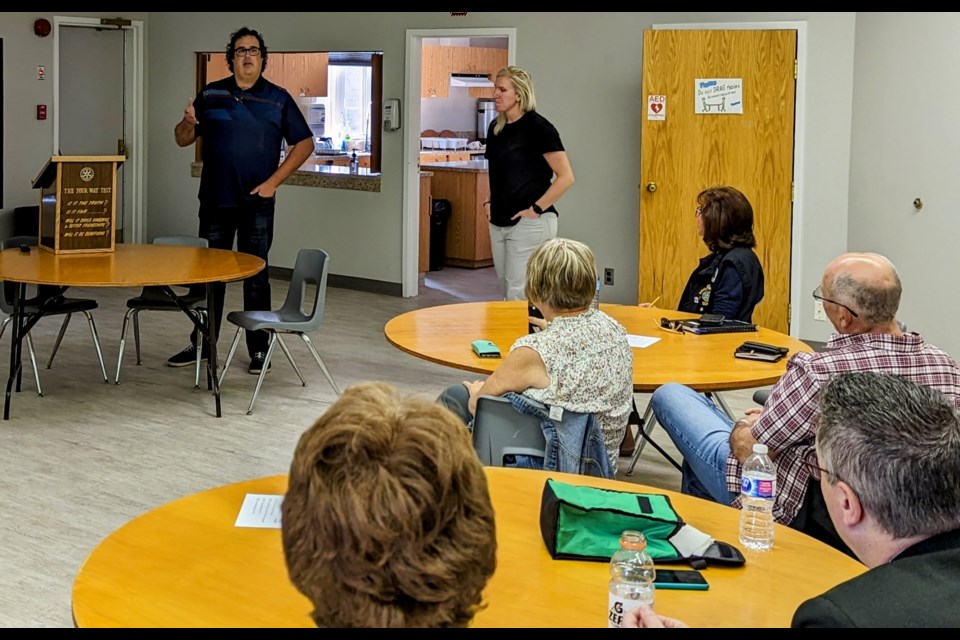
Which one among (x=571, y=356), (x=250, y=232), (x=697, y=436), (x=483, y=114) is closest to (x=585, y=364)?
(x=571, y=356)

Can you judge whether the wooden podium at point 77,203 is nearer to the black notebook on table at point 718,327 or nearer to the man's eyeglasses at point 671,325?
the man's eyeglasses at point 671,325

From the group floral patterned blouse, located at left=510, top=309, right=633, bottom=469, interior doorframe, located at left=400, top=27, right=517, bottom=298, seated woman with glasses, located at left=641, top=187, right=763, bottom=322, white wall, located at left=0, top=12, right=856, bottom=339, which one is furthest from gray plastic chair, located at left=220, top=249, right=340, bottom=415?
interior doorframe, located at left=400, top=27, right=517, bottom=298

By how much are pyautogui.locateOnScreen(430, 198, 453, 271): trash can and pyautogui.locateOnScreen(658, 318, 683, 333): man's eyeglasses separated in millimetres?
6496

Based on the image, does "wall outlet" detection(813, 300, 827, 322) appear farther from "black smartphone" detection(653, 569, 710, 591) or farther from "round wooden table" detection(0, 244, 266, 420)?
"black smartphone" detection(653, 569, 710, 591)

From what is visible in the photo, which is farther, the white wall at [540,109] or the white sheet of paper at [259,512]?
the white wall at [540,109]

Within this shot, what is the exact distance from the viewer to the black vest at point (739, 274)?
5.17m

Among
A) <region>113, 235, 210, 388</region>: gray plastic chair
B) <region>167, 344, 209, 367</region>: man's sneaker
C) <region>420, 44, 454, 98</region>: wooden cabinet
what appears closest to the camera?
<region>113, 235, 210, 388</region>: gray plastic chair

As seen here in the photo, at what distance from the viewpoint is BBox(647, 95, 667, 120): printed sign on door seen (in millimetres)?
8031

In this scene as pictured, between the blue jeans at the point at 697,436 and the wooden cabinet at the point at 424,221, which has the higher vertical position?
the wooden cabinet at the point at 424,221

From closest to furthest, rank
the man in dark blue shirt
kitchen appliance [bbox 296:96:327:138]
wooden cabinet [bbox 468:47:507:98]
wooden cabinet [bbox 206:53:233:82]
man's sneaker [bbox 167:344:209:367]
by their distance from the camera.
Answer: the man in dark blue shirt → man's sneaker [bbox 167:344:209:367] → wooden cabinet [bbox 206:53:233:82] → kitchen appliance [bbox 296:96:327:138] → wooden cabinet [bbox 468:47:507:98]

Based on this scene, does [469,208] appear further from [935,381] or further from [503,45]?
[935,381]

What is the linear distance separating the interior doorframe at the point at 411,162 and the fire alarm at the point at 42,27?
3349mm

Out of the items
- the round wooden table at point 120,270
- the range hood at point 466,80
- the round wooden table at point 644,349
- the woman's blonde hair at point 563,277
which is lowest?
the round wooden table at point 644,349

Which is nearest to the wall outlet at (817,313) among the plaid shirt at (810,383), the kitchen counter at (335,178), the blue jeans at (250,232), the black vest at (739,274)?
the black vest at (739,274)
